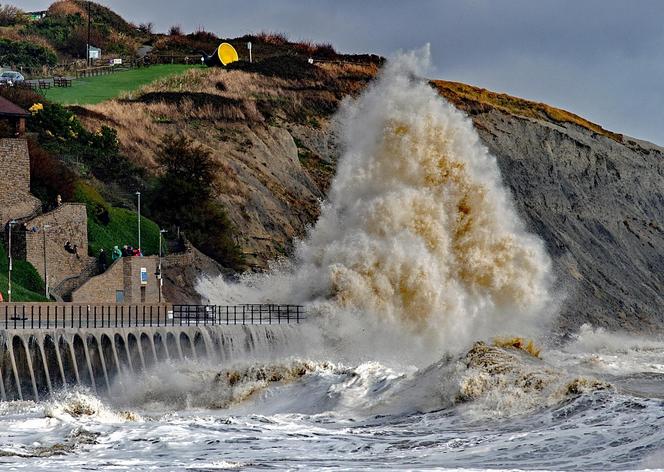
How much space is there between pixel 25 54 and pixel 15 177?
184 feet

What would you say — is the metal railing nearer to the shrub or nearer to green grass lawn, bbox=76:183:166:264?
green grass lawn, bbox=76:183:166:264

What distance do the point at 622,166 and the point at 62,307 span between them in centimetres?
6004

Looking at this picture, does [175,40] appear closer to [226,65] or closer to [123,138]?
[226,65]

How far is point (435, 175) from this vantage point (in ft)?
208

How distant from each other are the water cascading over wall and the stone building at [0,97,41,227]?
11.4 metres

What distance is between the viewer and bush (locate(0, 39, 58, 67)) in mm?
111875

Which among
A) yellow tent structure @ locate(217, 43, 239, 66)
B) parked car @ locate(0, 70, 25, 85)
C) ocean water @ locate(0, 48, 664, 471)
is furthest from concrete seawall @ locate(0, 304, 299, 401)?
yellow tent structure @ locate(217, 43, 239, 66)

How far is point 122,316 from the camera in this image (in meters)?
50.1

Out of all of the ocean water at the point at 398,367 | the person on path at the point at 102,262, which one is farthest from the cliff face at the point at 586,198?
the person on path at the point at 102,262

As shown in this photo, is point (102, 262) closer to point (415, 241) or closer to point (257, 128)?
point (415, 241)

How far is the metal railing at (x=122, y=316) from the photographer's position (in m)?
48.4

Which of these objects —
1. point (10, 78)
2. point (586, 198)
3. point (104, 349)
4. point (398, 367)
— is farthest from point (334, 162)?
point (104, 349)

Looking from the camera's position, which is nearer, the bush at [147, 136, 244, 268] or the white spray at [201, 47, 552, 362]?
the white spray at [201, 47, 552, 362]

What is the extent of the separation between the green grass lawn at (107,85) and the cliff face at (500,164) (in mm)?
1889
